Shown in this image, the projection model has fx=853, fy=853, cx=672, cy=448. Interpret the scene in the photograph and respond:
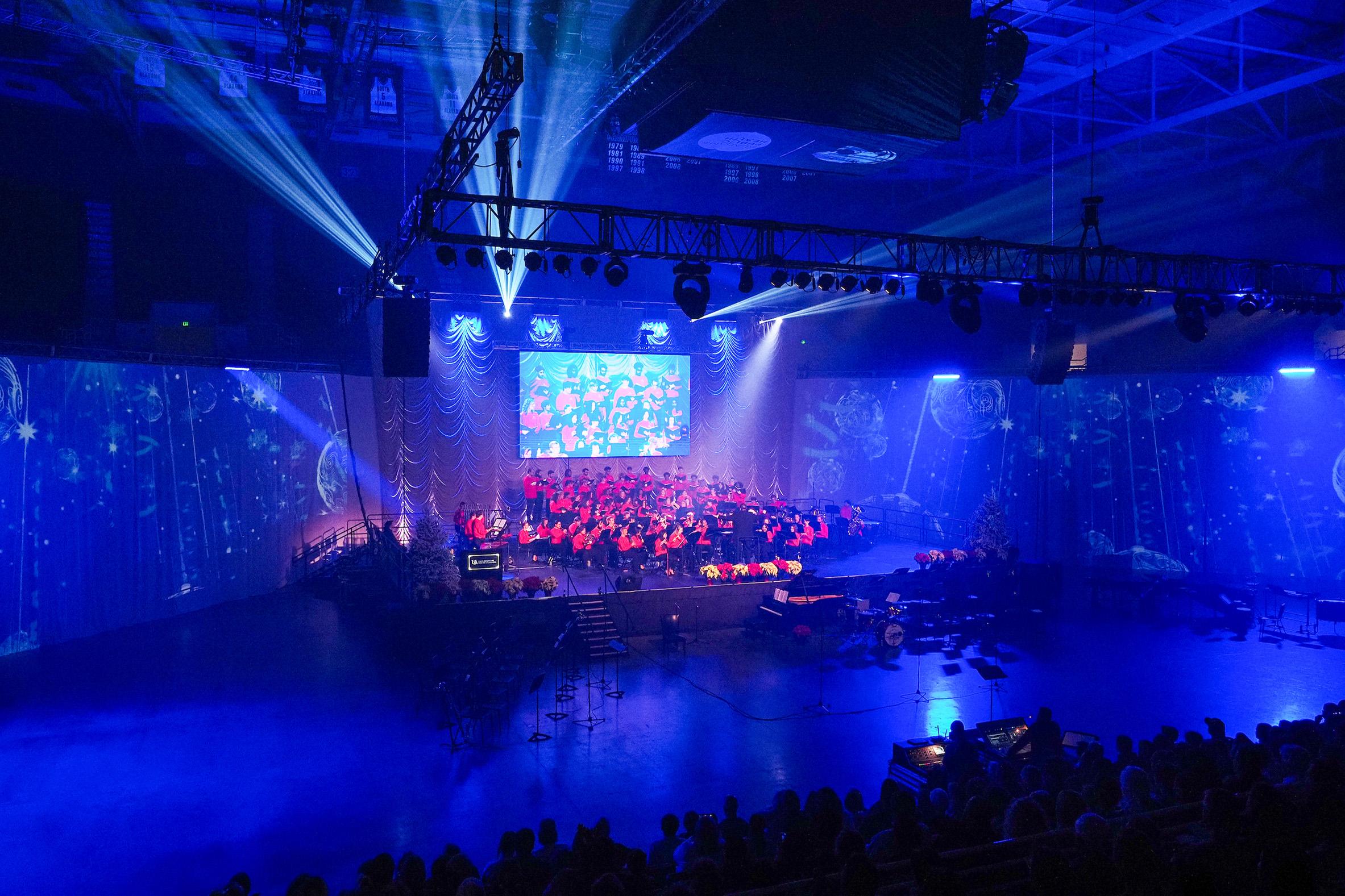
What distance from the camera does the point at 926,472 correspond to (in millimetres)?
21938

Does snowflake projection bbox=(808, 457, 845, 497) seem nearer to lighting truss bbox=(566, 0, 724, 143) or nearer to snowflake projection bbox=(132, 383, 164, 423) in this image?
lighting truss bbox=(566, 0, 724, 143)

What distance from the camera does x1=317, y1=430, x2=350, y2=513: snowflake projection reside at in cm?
1797

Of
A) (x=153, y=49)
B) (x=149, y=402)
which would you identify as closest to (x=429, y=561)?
(x=149, y=402)

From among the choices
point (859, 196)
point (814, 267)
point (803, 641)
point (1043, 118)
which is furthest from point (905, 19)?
point (859, 196)

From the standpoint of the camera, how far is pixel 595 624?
13.8m

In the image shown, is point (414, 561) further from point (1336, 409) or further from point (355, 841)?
point (1336, 409)

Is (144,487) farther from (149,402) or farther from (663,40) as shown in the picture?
(663,40)

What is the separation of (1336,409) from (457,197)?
53.7 ft

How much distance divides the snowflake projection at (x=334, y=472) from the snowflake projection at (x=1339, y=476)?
773 inches

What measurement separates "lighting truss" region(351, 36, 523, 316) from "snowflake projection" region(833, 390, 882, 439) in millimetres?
14106

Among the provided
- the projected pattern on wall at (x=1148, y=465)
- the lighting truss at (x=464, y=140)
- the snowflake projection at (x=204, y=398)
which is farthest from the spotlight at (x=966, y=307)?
the snowflake projection at (x=204, y=398)

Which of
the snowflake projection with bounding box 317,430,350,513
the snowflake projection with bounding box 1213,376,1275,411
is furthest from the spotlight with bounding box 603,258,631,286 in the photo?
the snowflake projection with bounding box 1213,376,1275,411

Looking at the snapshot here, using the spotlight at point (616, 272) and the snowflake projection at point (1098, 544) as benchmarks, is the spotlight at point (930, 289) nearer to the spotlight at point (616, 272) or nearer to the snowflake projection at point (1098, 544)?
the spotlight at point (616, 272)

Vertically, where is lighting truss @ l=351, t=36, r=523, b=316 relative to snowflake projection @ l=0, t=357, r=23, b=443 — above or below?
above
